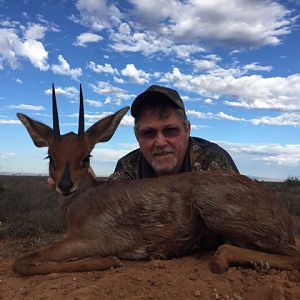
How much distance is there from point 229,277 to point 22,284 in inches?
100

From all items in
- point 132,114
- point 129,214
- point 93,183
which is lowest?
point 129,214

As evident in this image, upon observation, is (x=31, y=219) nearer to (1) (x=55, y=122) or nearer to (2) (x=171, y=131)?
(2) (x=171, y=131)

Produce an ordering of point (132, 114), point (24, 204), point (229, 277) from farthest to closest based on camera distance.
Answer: point (24, 204)
point (132, 114)
point (229, 277)

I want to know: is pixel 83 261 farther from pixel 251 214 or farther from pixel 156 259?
pixel 251 214

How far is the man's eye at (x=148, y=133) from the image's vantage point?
7820 mm

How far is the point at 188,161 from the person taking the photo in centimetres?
830

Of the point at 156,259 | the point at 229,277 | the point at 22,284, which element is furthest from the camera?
the point at 156,259

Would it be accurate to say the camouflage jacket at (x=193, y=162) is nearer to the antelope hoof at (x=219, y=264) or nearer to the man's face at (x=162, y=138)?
the man's face at (x=162, y=138)

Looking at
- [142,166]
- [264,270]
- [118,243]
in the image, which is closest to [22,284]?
[118,243]

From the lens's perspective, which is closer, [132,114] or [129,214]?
[129,214]

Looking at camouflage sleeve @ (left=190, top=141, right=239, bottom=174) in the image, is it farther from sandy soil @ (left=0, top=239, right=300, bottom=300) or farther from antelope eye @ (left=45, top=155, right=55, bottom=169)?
antelope eye @ (left=45, top=155, right=55, bottom=169)

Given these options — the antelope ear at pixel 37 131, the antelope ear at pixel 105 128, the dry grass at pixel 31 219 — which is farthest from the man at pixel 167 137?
the dry grass at pixel 31 219

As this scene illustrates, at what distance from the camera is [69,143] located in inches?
262

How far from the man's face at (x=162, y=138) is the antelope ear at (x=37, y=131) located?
5.51 ft
